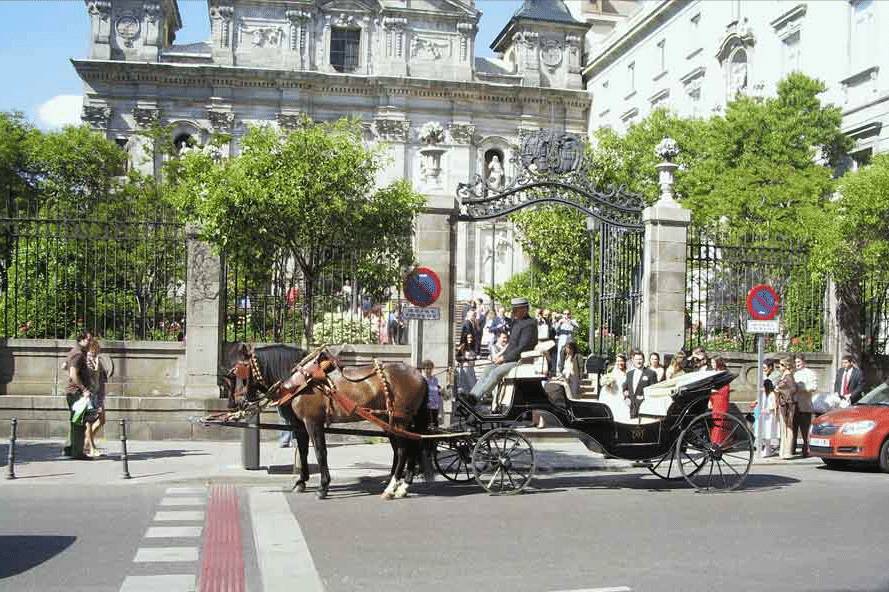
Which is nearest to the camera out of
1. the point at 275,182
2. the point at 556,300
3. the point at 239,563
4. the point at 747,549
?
the point at 239,563

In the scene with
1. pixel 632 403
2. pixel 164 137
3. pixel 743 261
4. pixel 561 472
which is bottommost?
pixel 561 472

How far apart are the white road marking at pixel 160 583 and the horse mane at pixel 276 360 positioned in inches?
165

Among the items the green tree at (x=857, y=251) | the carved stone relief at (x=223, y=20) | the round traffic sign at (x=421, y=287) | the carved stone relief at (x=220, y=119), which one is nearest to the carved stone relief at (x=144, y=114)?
the carved stone relief at (x=220, y=119)

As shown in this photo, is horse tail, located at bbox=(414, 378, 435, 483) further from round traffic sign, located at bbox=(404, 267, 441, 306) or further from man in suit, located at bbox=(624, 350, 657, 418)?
man in suit, located at bbox=(624, 350, 657, 418)

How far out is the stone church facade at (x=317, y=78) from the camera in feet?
174

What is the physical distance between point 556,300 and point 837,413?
1775cm

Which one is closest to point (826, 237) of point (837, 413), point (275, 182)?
point (837, 413)

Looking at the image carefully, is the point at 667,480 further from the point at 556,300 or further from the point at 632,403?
the point at 556,300

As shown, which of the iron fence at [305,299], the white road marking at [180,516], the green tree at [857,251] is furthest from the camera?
the green tree at [857,251]

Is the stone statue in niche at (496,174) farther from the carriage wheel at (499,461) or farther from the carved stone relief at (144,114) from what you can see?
the carved stone relief at (144,114)

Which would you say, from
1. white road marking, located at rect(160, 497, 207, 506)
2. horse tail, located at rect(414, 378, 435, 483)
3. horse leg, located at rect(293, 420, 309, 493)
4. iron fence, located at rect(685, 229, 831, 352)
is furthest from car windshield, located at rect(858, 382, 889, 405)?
white road marking, located at rect(160, 497, 207, 506)

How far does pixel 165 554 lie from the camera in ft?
27.3

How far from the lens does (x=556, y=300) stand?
32.5 metres

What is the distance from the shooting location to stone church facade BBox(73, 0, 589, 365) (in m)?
52.9
